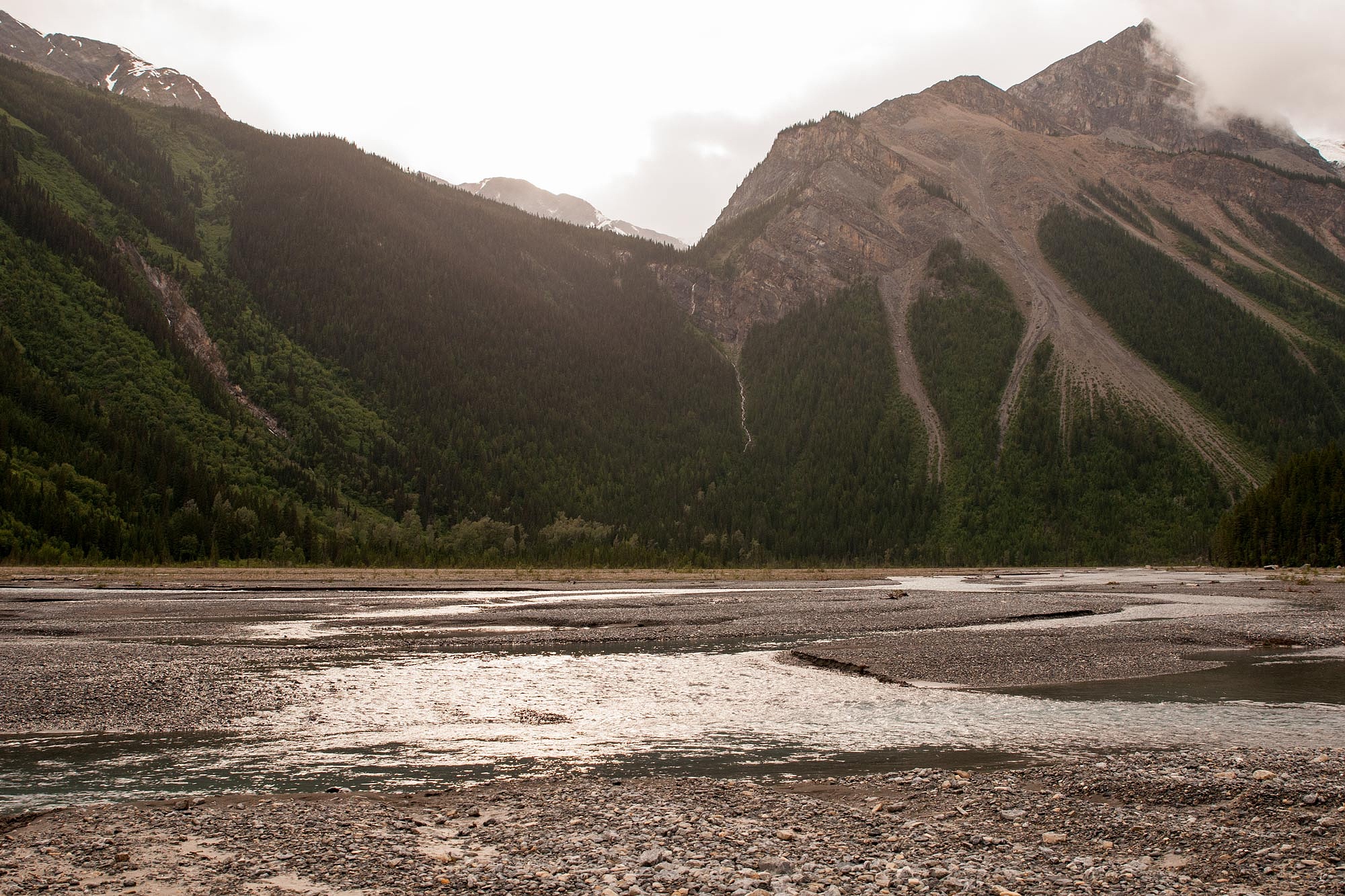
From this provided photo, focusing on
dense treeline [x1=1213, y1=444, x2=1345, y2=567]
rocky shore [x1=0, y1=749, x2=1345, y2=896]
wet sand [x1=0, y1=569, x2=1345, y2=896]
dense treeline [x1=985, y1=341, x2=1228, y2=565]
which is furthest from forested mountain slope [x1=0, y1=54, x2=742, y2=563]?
rocky shore [x1=0, y1=749, x2=1345, y2=896]

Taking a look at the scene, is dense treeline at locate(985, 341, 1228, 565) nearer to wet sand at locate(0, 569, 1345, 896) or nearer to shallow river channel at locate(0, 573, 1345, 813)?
shallow river channel at locate(0, 573, 1345, 813)

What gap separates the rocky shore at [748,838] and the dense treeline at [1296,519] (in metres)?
98.6

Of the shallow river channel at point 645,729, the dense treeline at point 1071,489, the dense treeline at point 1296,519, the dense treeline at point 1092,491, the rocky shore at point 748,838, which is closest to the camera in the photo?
the rocky shore at point 748,838

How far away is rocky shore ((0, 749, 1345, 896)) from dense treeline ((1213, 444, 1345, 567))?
98646 millimetres

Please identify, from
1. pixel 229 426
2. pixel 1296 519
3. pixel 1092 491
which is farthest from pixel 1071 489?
pixel 229 426

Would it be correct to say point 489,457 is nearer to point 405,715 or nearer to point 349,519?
point 349,519

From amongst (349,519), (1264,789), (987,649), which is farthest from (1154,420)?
(1264,789)

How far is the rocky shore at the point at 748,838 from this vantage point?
810 cm

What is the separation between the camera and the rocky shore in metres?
8.10

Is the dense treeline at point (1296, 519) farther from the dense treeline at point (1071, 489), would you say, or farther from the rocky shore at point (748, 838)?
the rocky shore at point (748, 838)

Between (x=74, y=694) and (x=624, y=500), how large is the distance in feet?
541

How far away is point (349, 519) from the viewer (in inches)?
5034

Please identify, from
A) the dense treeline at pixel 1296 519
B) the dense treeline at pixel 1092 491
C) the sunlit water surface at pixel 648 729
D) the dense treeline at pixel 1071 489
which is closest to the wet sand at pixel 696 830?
the sunlit water surface at pixel 648 729

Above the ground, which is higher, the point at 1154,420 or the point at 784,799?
the point at 1154,420
